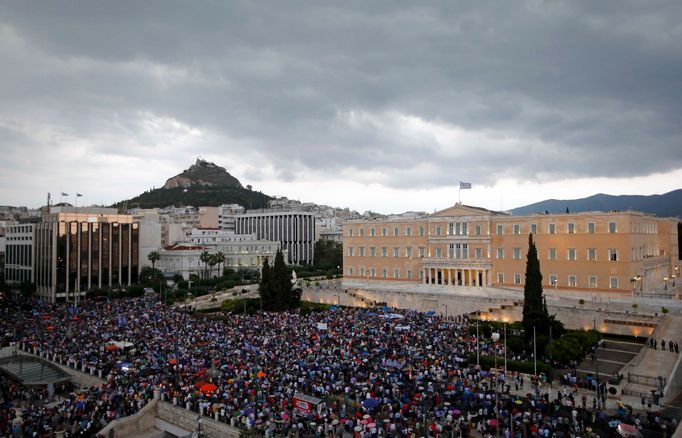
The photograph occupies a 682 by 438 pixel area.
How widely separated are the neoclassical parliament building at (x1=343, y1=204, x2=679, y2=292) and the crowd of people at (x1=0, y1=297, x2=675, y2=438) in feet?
56.3

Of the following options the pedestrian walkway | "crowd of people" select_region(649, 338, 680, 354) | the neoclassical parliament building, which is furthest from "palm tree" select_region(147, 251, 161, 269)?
"crowd of people" select_region(649, 338, 680, 354)

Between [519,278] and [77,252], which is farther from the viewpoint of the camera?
[77,252]

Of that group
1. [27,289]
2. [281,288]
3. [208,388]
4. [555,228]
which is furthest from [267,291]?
[27,289]

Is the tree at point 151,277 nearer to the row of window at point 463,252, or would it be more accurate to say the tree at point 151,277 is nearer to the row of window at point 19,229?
the row of window at point 19,229

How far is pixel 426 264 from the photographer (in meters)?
64.0

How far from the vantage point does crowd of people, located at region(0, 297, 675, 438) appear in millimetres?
22344

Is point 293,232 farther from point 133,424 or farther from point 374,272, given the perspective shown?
point 133,424

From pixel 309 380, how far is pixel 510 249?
3726cm

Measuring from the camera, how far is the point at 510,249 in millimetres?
57875

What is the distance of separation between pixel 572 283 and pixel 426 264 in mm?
17378

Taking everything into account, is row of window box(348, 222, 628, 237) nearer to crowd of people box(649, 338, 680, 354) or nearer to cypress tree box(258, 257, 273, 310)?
crowd of people box(649, 338, 680, 354)

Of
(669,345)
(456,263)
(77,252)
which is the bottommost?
(669,345)

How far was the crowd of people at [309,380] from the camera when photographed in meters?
22.3

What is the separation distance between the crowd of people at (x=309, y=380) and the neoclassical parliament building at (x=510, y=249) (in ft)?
56.3
